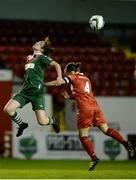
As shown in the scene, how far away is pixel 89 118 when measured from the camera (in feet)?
38.7

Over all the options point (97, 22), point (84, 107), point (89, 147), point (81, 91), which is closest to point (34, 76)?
point (81, 91)

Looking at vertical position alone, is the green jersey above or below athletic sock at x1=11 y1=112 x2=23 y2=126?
above

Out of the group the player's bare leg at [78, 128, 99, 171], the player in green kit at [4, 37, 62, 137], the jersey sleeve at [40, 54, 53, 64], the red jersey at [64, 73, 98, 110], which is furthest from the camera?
the red jersey at [64, 73, 98, 110]

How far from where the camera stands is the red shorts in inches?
463

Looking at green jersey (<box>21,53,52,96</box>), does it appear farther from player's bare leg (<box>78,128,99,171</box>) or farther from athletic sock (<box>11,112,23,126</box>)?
player's bare leg (<box>78,128,99,171</box>)

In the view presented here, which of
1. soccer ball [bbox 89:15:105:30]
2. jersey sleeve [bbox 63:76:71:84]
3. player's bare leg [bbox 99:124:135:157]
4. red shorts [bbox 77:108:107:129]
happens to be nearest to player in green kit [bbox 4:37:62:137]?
jersey sleeve [bbox 63:76:71:84]

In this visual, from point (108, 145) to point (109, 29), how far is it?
1132 centimetres

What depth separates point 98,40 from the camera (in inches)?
1049

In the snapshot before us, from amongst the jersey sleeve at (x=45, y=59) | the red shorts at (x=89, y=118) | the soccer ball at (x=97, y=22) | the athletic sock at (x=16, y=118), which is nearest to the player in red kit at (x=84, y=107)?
the red shorts at (x=89, y=118)

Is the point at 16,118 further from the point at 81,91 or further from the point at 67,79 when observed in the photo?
the point at 81,91

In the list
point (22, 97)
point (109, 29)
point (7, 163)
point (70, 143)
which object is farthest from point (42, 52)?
point (109, 29)

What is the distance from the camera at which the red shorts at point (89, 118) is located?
11.8 metres

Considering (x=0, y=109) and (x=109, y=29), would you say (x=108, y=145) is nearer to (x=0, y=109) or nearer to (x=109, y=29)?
(x=0, y=109)

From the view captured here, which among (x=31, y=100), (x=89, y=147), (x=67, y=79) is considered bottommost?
(x=89, y=147)
